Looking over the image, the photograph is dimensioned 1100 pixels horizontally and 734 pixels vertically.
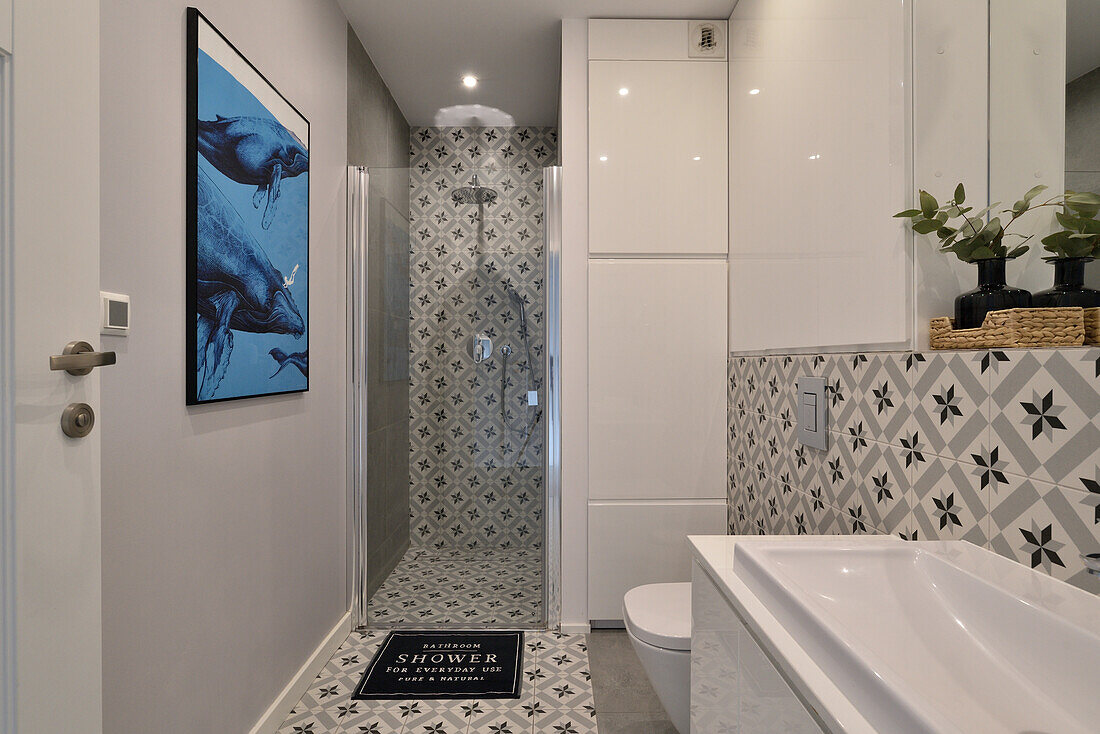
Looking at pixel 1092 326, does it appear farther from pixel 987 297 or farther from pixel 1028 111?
pixel 1028 111

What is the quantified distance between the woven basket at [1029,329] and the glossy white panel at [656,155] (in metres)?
1.50

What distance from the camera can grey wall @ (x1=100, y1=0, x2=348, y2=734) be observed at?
1.21m

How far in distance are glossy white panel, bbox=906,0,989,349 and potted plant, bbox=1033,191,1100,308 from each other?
207 mm

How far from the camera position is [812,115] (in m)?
1.78

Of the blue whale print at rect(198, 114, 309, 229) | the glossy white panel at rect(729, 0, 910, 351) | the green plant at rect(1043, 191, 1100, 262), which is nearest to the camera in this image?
the green plant at rect(1043, 191, 1100, 262)

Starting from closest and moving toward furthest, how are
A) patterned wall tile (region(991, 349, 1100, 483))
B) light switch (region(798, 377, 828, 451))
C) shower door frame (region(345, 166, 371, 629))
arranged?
patterned wall tile (region(991, 349, 1100, 483)), light switch (region(798, 377, 828, 451)), shower door frame (region(345, 166, 371, 629))

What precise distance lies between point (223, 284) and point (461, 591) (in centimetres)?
167

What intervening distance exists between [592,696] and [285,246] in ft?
5.70

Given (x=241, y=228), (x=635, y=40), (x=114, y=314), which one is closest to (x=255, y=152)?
(x=241, y=228)

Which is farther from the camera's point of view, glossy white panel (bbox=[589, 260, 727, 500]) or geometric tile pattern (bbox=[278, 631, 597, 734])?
glossy white panel (bbox=[589, 260, 727, 500])

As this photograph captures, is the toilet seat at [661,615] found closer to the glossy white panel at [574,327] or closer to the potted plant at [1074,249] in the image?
the glossy white panel at [574,327]

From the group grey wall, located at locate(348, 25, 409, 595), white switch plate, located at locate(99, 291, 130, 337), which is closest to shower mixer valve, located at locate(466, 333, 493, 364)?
grey wall, located at locate(348, 25, 409, 595)

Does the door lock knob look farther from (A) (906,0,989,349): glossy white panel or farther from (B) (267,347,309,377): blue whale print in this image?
(A) (906,0,989,349): glossy white panel

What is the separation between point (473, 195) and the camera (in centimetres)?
262
